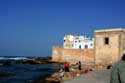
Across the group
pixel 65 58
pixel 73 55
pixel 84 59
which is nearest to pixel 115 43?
pixel 84 59

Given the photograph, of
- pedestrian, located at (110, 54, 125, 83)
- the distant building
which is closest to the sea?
the distant building

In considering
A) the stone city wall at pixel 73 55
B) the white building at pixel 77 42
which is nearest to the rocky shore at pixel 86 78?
the stone city wall at pixel 73 55

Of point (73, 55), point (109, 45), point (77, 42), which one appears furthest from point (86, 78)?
point (77, 42)

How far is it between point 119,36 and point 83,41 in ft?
158

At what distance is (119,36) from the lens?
37625mm

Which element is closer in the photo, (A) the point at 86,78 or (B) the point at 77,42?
(A) the point at 86,78

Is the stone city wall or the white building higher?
the white building

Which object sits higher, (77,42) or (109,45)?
(77,42)

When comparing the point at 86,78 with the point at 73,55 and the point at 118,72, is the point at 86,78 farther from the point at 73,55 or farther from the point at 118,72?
the point at 73,55

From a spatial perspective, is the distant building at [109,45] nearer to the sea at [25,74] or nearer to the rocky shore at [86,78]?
the sea at [25,74]

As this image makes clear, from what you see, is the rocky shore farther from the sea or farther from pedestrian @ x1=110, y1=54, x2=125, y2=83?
pedestrian @ x1=110, y1=54, x2=125, y2=83

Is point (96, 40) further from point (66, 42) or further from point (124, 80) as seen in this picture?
point (66, 42)

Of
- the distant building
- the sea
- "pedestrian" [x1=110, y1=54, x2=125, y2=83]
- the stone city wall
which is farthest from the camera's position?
the stone city wall

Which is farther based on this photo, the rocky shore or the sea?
the sea
